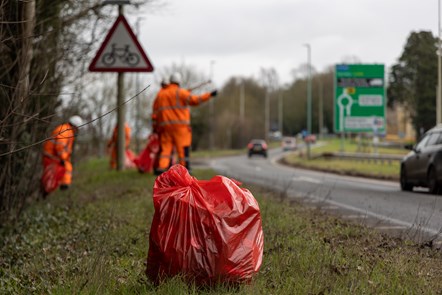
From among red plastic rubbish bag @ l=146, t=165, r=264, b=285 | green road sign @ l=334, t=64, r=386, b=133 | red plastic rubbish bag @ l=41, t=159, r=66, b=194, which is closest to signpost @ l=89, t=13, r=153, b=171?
red plastic rubbish bag @ l=41, t=159, r=66, b=194

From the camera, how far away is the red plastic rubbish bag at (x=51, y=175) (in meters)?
15.6

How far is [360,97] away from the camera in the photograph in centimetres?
3756

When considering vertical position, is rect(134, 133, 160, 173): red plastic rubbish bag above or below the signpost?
below

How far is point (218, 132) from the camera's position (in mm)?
85812

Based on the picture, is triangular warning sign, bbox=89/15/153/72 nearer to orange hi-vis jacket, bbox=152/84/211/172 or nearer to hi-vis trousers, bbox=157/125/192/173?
orange hi-vis jacket, bbox=152/84/211/172

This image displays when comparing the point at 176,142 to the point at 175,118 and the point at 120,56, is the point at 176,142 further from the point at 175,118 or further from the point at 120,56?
the point at 120,56

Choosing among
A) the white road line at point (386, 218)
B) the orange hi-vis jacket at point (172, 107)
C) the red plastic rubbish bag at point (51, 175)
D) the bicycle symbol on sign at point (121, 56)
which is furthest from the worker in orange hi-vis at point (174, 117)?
the bicycle symbol on sign at point (121, 56)

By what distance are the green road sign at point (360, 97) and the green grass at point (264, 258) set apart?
2689 cm

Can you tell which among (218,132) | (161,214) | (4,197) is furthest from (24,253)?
(218,132)

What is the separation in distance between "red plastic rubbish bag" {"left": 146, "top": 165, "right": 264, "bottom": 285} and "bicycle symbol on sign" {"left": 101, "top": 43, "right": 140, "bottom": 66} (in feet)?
19.5

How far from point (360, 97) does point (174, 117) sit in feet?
75.6

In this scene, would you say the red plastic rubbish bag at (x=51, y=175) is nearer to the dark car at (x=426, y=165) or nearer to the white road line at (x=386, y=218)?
the white road line at (x=386, y=218)

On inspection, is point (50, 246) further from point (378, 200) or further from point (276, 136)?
point (276, 136)

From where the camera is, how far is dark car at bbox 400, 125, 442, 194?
51.7ft
